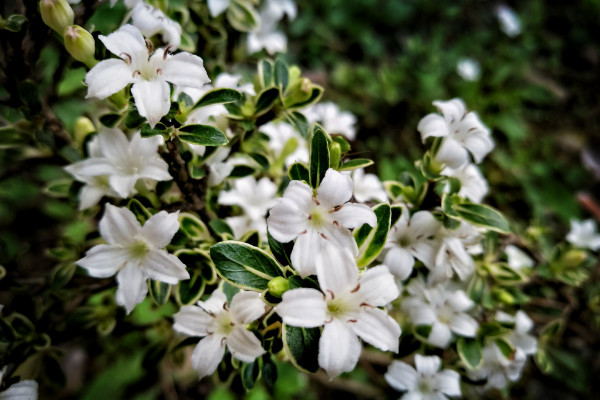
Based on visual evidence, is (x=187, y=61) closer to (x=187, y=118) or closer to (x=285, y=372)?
(x=187, y=118)

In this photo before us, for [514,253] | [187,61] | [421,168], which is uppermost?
[187,61]

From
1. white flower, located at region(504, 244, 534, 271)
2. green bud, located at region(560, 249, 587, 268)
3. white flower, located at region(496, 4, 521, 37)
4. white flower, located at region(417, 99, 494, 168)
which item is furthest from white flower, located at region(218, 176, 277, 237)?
white flower, located at region(496, 4, 521, 37)

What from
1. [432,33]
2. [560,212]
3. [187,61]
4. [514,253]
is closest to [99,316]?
[187,61]

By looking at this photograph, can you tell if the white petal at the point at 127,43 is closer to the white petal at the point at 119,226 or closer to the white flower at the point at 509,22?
the white petal at the point at 119,226

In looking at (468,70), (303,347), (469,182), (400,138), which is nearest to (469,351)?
(469,182)

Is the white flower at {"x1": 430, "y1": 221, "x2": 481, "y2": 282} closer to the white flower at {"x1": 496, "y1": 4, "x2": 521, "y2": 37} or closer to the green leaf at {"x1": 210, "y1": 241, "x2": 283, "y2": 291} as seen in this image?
the green leaf at {"x1": 210, "y1": 241, "x2": 283, "y2": 291}
